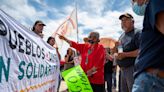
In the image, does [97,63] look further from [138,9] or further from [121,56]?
[138,9]

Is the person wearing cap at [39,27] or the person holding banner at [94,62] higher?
the person wearing cap at [39,27]

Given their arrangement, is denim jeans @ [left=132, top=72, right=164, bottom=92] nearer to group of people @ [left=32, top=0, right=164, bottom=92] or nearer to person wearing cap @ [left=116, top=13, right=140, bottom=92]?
Result: group of people @ [left=32, top=0, right=164, bottom=92]

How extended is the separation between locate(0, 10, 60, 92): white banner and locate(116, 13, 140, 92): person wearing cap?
1.23m

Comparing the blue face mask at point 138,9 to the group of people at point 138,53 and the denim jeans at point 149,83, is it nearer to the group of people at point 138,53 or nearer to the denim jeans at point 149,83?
the group of people at point 138,53

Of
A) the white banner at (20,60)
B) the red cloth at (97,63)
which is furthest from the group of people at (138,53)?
the white banner at (20,60)

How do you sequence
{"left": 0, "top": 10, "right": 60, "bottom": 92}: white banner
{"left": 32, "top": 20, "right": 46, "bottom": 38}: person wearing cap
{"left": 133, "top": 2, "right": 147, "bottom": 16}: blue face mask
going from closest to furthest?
{"left": 133, "top": 2, "right": 147, "bottom": 16}: blue face mask
{"left": 0, "top": 10, "right": 60, "bottom": 92}: white banner
{"left": 32, "top": 20, "right": 46, "bottom": 38}: person wearing cap

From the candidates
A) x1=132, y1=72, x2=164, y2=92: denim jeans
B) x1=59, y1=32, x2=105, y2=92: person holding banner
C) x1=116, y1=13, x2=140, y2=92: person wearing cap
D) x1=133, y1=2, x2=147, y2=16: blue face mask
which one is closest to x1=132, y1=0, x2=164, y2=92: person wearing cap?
x1=132, y1=72, x2=164, y2=92: denim jeans

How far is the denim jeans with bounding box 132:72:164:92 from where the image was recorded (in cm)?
184

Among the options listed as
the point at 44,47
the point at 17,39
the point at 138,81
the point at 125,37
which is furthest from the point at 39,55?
the point at 138,81

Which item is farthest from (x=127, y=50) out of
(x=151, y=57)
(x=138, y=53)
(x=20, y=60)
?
(x=151, y=57)

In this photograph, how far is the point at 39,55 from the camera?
4117 millimetres

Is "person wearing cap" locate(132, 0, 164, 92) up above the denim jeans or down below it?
above

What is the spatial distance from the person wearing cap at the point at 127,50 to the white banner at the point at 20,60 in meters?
1.23

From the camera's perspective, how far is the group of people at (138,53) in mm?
1838
